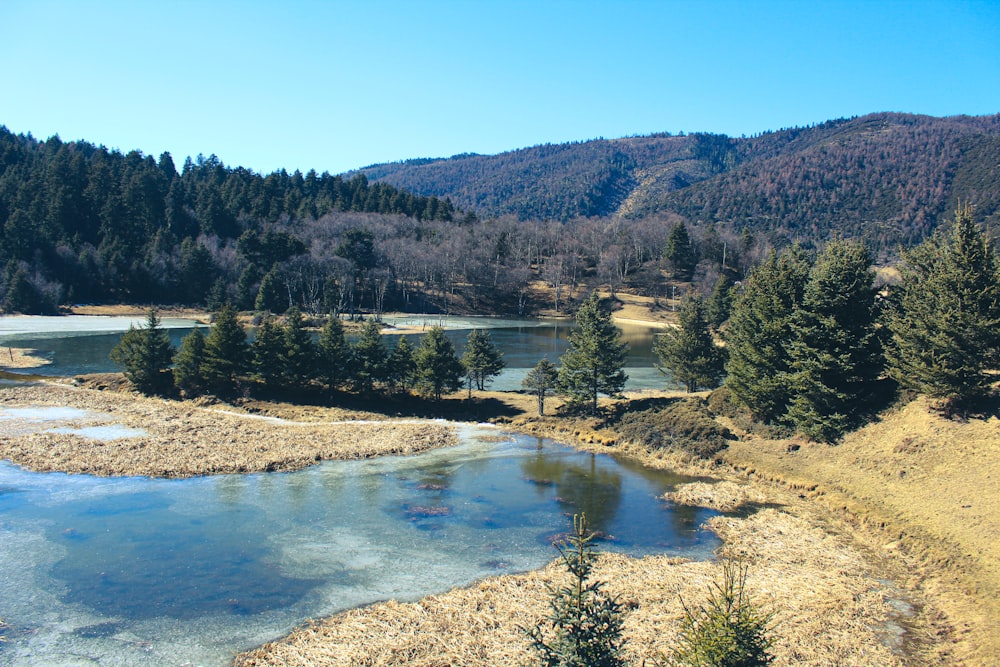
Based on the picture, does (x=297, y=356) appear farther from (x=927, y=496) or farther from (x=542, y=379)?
(x=927, y=496)

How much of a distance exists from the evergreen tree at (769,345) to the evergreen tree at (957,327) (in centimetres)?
669

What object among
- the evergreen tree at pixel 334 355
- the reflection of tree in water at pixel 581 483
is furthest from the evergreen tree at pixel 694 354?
the evergreen tree at pixel 334 355

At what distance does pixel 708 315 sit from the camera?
96125 mm

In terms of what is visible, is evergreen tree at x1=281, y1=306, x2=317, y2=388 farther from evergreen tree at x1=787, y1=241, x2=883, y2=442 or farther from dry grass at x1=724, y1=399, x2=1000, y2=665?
evergreen tree at x1=787, y1=241, x2=883, y2=442

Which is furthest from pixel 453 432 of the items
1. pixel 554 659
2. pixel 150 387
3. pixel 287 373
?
pixel 554 659

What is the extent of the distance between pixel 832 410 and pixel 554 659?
3084 centimetres

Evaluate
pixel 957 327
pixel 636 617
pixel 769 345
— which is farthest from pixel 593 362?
pixel 636 617

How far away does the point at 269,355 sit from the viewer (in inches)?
2083

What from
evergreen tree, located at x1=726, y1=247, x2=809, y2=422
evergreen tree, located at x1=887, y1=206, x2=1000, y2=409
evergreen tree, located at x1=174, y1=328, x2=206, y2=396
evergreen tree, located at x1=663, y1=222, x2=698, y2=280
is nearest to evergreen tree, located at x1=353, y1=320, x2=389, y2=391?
evergreen tree, located at x1=174, y1=328, x2=206, y2=396

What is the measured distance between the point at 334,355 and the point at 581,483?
25487mm

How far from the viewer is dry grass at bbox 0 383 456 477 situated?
119ft

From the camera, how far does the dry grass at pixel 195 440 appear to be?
36.1m

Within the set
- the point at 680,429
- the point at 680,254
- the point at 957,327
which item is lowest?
the point at 680,429

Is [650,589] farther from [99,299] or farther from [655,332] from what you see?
[99,299]
